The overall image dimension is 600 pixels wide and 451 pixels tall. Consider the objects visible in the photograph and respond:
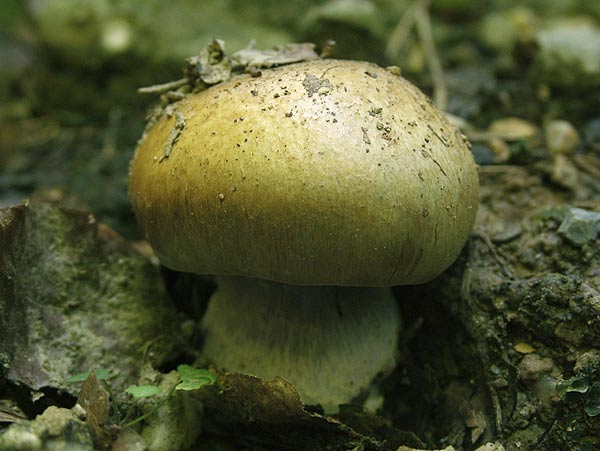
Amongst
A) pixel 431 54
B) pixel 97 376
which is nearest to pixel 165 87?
pixel 97 376

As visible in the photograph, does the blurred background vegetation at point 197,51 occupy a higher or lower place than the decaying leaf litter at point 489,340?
higher

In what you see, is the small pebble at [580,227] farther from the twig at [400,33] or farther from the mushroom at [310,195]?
the twig at [400,33]

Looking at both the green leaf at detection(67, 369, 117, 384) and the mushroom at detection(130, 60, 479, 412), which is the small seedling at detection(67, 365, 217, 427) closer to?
the green leaf at detection(67, 369, 117, 384)

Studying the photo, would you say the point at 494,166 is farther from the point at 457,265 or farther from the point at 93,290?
the point at 93,290

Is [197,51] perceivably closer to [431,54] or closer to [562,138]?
[431,54]

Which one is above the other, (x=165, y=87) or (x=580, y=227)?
(x=165, y=87)

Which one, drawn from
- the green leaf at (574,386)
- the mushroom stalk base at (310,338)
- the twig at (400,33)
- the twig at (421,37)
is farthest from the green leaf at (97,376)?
the twig at (400,33)

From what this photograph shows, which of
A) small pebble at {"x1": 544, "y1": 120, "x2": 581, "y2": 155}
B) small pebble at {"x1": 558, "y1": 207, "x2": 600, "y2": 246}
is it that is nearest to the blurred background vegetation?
small pebble at {"x1": 544, "y1": 120, "x2": 581, "y2": 155}
